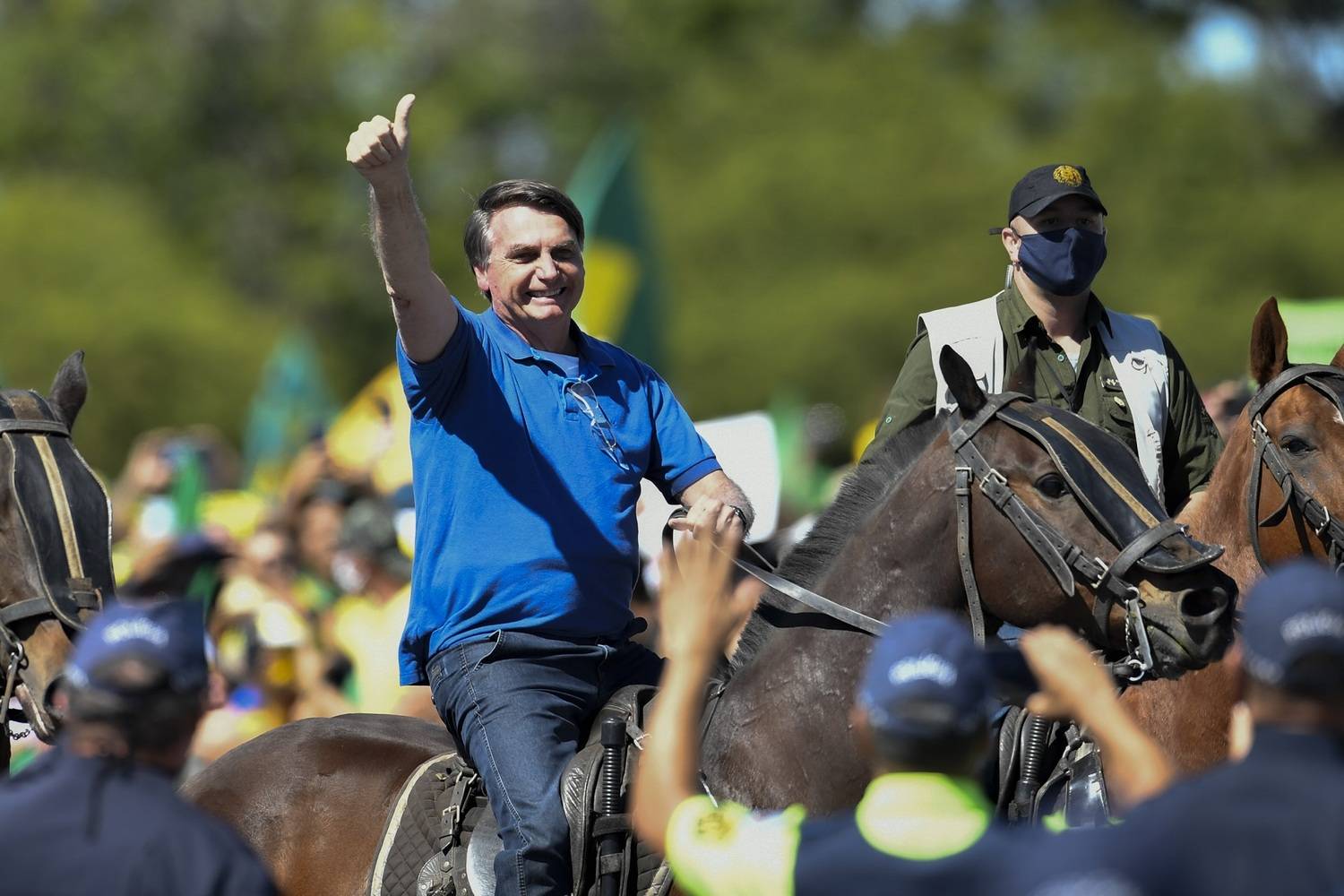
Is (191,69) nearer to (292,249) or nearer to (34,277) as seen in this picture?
(292,249)

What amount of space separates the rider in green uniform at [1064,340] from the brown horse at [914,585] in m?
0.91

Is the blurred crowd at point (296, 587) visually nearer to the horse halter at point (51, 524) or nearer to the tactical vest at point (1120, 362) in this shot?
the horse halter at point (51, 524)

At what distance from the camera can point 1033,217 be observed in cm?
632

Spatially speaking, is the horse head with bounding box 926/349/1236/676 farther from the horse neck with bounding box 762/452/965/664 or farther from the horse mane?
the horse mane

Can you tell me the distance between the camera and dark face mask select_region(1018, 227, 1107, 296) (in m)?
6.26

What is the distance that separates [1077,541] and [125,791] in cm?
257

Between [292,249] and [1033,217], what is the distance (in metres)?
43.1

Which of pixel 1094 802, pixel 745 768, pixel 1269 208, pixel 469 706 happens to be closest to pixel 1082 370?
pixel 1094 802

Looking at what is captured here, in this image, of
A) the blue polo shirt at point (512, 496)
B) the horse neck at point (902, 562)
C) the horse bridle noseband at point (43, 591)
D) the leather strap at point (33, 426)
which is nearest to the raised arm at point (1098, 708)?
the horse neck at point (902, 562)

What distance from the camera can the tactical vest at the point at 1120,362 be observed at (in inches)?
245

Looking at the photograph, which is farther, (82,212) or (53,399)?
(82,212)

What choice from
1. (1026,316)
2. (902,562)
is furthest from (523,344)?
(1026,316)

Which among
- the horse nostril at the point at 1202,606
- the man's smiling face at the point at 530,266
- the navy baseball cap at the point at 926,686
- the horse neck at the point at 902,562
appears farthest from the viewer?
the man's smiling face at the point at 530,266

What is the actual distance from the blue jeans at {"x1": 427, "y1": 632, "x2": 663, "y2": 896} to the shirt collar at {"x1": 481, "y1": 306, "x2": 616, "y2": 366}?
80 centimetres
